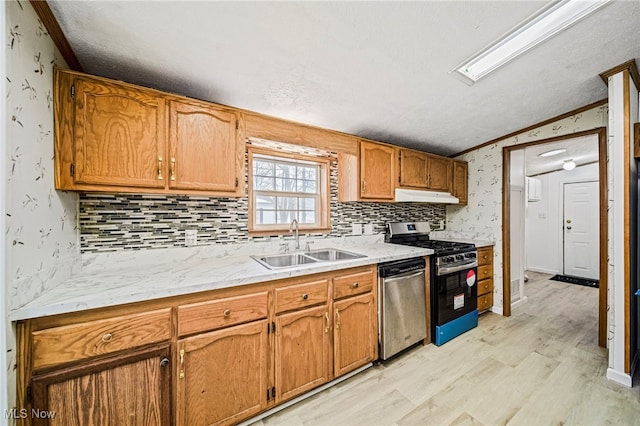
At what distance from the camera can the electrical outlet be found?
5.96 feet

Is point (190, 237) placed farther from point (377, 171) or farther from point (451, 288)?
point (451, 288)

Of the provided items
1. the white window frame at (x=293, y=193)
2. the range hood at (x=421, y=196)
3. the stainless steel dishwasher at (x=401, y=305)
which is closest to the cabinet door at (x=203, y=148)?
the white window frame at (x=293, y=193)

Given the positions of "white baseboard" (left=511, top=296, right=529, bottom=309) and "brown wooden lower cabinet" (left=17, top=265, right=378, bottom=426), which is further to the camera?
"white baseboard" (left=511, top=296, right=529, bottom=309)

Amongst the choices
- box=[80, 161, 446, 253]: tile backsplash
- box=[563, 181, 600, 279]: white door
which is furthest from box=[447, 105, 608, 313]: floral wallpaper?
box=[563, 181, 600, 279]: white door

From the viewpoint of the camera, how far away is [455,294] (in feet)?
8.25

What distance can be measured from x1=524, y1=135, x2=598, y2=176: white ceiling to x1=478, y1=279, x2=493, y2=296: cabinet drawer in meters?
1.70

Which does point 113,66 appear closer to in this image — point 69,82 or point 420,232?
point 69,82

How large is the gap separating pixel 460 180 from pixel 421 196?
1026mm

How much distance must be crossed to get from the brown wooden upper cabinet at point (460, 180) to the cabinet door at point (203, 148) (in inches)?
111

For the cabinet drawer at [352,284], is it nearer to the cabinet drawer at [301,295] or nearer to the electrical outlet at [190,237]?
the cabinet drawer at [301,295]

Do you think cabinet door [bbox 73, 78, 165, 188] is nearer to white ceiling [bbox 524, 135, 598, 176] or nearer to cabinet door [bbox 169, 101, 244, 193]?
cabinet door [bbox 169, 101, 244, 193]

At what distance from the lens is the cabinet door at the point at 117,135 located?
4.26ft

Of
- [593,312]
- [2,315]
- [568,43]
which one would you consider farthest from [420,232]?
[2,315]

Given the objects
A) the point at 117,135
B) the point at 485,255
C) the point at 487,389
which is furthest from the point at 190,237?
the point at 485,255
